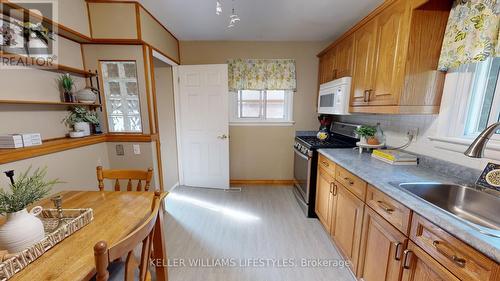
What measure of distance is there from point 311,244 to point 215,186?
5.91 ft

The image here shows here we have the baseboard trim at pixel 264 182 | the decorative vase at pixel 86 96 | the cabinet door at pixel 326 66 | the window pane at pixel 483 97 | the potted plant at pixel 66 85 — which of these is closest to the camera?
the window pane at pixel 483 97

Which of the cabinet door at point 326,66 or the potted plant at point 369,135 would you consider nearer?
the potted plant at point 369,135

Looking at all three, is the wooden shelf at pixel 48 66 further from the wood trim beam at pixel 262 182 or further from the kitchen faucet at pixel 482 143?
the kitchen faucet at pixel 482 143

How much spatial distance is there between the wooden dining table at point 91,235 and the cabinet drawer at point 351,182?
1421 mm

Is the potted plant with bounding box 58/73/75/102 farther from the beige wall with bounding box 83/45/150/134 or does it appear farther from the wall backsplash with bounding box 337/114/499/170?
the wall backsplash with bounding box 337/114/499/170

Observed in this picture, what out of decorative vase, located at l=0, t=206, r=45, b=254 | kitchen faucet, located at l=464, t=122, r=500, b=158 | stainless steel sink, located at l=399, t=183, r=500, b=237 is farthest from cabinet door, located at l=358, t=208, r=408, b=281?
decorative vase, located at l=0, t=206, r=45, b=254

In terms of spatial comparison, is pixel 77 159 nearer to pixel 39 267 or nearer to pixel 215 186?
pixel 39 267

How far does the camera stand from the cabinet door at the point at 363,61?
1854 mm

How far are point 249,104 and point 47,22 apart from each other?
244cm

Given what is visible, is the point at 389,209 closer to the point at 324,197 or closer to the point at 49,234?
the point at 324,197

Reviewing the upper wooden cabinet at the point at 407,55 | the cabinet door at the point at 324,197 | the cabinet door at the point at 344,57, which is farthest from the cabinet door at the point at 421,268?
the cabinet door at the point at 344,57

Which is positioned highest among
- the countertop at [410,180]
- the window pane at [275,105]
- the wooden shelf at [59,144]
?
the window pane at [275,105]

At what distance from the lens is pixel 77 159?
6.28 feet

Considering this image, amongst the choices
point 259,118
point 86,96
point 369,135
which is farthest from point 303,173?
point 86,96
